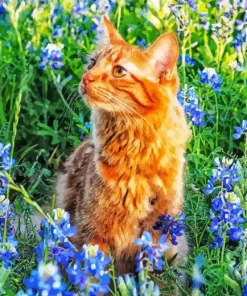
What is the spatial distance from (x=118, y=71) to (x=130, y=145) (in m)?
0.35

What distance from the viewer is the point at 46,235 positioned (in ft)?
10.5

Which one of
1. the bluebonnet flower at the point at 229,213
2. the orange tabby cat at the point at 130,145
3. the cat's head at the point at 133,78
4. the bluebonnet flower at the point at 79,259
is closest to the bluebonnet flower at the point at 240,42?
the orange tabby cat at the point at 130,145

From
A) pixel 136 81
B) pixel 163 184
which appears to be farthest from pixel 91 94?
pixel 163 184

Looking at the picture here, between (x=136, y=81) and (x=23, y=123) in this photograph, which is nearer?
(x=136, y=81)

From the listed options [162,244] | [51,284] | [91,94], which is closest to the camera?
[51,284]

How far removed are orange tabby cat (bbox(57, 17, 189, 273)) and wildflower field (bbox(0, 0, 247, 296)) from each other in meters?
0.13

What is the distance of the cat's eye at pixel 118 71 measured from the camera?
150 inches

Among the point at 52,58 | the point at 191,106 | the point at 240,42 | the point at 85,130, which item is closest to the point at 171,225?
the point at 191,106

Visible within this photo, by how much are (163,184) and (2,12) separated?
2879mm

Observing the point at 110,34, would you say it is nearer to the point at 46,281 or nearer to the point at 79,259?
the point at 79,259

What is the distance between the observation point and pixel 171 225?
3750mm

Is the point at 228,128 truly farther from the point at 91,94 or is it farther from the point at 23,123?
the point at 91,94

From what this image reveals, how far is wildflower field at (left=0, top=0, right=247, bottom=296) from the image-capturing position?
371 centimetres

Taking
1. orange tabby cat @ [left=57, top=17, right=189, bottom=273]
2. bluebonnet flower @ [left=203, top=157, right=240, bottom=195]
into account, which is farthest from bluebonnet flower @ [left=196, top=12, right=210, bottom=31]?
bluebonnet flower @ [left=203, top=157, right=240, bottom=195]
